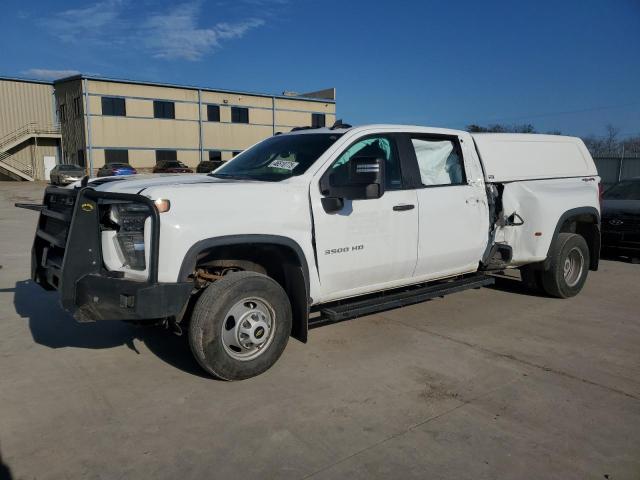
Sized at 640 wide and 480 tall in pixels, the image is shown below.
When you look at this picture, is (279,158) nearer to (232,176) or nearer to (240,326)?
(232,176)

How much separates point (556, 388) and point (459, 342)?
3.72 feet

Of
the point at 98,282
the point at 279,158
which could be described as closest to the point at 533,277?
the point at 279,158

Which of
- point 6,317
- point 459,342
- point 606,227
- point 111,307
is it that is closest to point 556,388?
point 459,342

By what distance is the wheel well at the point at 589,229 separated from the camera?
277 inches

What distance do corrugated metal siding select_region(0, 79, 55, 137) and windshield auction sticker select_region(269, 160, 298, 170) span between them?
51.5m

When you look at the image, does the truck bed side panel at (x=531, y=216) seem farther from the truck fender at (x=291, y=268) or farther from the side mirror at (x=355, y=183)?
the truck fender at (x=291, y=268)

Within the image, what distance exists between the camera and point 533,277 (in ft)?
22.6

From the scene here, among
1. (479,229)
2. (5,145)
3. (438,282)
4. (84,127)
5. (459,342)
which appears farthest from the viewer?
(5,145)

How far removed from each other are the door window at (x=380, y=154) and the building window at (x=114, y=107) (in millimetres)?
44008

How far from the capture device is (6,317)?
19.3ft

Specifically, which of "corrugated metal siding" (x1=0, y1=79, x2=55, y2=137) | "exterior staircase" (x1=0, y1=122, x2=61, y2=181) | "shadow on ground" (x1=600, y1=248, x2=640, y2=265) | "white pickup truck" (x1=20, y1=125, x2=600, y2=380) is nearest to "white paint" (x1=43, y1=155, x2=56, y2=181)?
"exterior staircase" (x1=0, y1=122, x2=61, y2=181)

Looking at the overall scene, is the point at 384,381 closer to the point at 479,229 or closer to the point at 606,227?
the point at 479,229

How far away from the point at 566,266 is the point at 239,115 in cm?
4788

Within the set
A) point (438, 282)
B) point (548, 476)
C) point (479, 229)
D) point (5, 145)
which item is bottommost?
point (548, 476)
